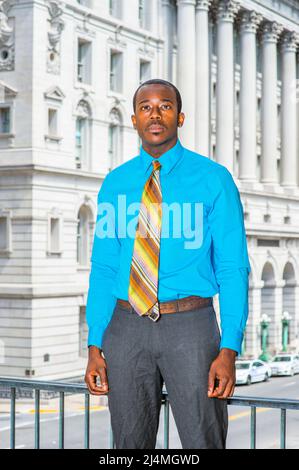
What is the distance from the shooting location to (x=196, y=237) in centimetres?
558

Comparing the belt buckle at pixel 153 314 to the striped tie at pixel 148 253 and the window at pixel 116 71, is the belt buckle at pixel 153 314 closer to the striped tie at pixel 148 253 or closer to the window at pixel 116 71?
the striped tie at pixel 148 253

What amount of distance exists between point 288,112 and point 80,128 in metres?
24.9

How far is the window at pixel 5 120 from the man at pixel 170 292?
113 ft

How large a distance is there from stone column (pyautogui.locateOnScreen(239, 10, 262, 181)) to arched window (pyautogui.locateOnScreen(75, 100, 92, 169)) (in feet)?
57.0

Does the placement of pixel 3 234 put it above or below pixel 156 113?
above

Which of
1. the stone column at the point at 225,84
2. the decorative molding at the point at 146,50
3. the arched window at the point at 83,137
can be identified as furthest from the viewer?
the stone column at the point at 225,84

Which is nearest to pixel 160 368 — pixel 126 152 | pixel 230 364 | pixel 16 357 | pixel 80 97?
pixel 230 364

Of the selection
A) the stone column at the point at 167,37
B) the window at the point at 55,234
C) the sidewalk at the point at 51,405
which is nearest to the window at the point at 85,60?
the window at the point at 55,234

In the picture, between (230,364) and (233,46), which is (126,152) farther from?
(230,364)

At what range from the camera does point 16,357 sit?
125 ft

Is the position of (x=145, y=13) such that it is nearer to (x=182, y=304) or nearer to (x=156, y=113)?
(x=156, y=113)

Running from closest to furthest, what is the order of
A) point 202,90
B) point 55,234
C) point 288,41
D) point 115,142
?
point 55,234, point 115,142, point 202,90, point 288,41

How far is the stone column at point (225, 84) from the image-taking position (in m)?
56.2

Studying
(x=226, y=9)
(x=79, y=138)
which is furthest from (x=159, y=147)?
(x=226, y=9)
